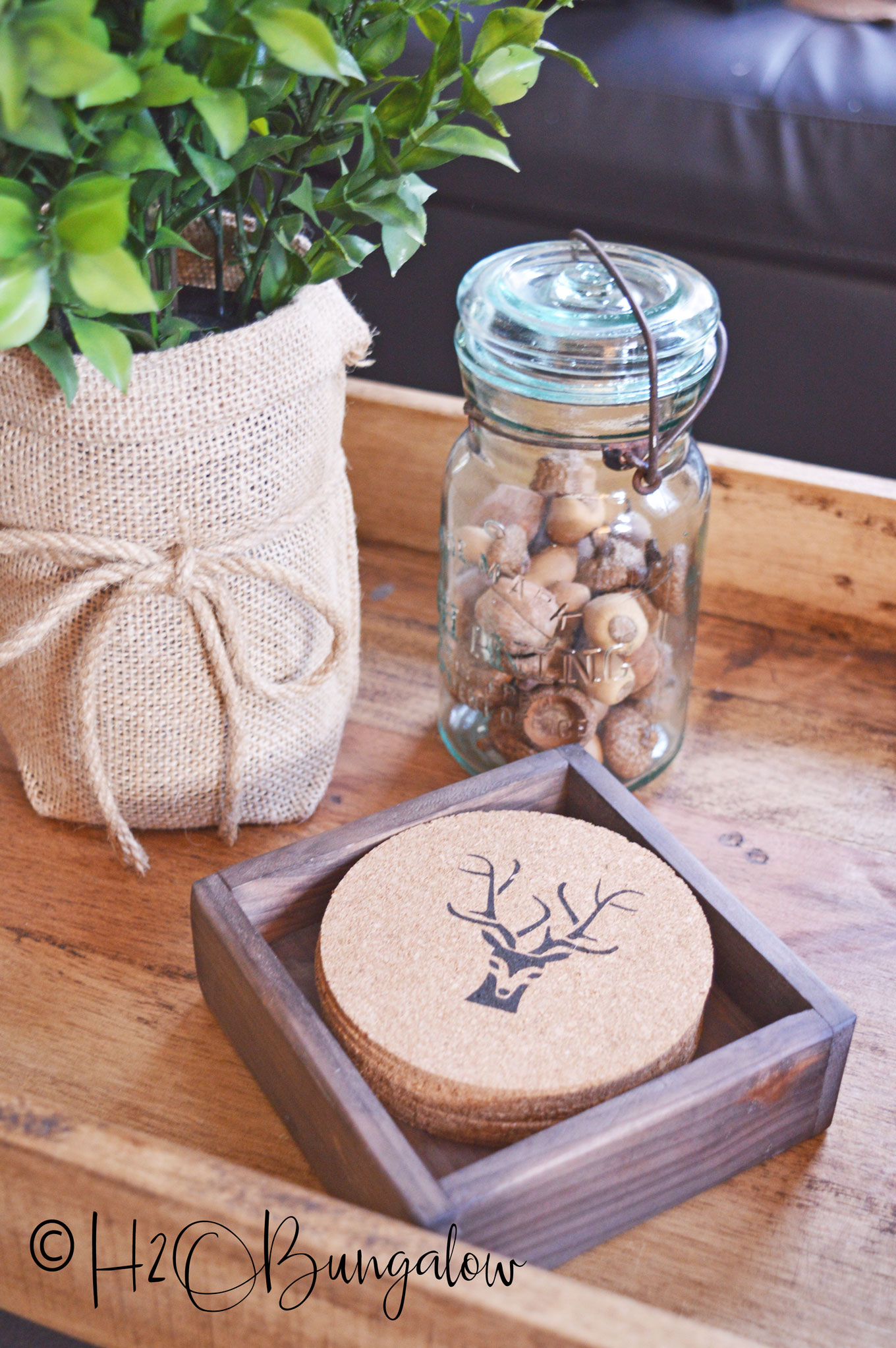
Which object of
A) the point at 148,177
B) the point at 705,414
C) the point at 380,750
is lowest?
the point at 705,414

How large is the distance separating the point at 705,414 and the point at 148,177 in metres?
0.90

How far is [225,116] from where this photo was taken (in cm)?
39

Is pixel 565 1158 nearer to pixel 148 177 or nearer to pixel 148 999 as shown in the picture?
pixel 148 999

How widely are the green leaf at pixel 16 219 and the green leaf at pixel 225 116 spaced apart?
6 centimetres

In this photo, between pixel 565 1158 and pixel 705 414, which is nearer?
pixel 565 1158

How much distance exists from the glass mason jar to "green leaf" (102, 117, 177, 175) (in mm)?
218

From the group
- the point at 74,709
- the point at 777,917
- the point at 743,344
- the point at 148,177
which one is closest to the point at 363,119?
the point at 148,177

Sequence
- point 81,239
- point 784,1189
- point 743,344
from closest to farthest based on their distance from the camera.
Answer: point 81,239
point 784,1189
point 743,344

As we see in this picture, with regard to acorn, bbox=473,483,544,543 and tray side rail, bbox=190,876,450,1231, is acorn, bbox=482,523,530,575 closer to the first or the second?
acorn, bbox=473,483,544,543

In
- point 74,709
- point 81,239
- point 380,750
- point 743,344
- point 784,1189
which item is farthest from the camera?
point 743,344

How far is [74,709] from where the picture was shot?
0.58 m

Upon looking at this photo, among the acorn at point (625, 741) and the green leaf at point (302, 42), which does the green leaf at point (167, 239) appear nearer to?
the green leaf at point (302, 42)

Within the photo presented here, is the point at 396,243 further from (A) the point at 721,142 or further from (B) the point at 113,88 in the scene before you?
(A) the point at 721,142

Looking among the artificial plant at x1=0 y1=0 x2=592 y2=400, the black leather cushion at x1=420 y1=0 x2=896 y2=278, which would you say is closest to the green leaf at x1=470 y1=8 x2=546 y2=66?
the artificial plant at x1=0 y1=0 x2=592 y2=400
